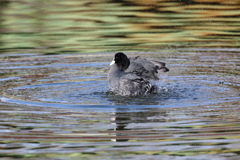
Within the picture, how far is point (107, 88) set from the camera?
1042cm

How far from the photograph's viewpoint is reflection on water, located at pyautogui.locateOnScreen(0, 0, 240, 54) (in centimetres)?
1473

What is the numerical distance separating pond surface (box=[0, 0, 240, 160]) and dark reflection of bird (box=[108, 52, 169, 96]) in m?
0.19

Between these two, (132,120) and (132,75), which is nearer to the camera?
(132,120)

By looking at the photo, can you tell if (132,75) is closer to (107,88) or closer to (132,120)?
(107,88)

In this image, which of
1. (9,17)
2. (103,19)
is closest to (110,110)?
(103,19)

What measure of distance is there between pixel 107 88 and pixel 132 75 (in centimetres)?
81

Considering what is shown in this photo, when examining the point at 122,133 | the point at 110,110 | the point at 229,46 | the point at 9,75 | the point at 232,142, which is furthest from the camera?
the point at 229,46

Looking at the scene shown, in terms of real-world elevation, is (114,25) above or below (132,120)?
above

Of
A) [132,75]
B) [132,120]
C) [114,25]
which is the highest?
[114,25]

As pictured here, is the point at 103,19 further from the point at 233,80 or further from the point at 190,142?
the point at 190,142

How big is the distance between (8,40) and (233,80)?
789 cm

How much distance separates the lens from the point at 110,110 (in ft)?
28.1

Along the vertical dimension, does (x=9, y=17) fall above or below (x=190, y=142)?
above

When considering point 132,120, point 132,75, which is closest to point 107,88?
point 132,75
